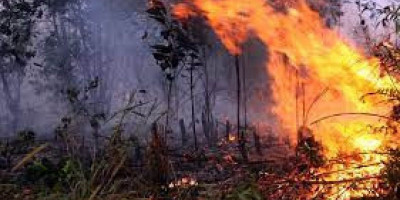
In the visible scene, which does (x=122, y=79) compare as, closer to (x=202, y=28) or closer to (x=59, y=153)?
(x=202, y=28)

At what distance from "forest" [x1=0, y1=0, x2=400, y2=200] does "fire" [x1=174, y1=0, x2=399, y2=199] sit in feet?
0.08

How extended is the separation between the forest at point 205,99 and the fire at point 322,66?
0.02 m

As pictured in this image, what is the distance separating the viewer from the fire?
6176mm

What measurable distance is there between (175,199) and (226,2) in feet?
14.1

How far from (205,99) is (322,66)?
4427mm

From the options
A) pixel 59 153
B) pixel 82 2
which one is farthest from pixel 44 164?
pixel 82 2

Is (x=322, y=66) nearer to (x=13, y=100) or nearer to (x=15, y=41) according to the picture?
(x=15, y=41)

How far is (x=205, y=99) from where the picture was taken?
37.7 feet

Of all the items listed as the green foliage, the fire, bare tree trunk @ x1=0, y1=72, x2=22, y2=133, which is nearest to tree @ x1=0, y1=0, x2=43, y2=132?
bare tree trunk @ x1=0, y1=72, x2=22, y2=133

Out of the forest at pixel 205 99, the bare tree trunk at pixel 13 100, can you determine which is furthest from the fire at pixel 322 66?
the bare tree trunk at pixel 13 100

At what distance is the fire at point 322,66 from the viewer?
Result: 6.18m

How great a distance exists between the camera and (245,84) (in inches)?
488

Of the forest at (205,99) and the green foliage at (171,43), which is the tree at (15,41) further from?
the green foliage at (171,43)

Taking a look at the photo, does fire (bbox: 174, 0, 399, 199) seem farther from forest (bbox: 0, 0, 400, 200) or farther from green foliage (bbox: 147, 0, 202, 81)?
green foliage (bbox: 147, 0, 202, 81)
